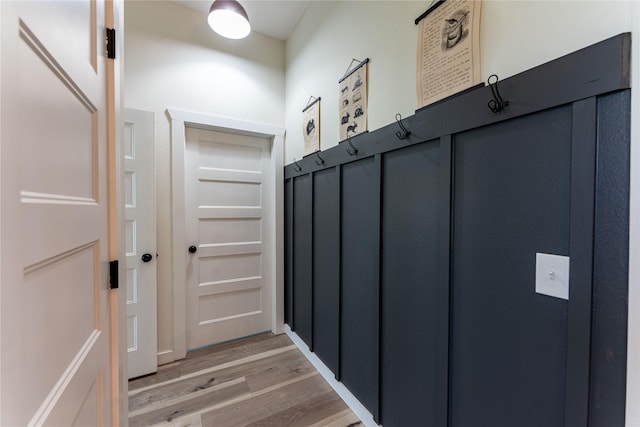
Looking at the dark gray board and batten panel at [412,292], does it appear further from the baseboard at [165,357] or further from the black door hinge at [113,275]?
the baseboard at [165,357]

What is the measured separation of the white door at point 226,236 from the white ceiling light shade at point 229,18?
0.82 metres

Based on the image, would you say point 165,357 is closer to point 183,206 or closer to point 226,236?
point 226,236

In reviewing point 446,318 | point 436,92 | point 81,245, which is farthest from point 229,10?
point 446,318

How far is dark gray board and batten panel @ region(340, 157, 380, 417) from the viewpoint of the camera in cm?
144

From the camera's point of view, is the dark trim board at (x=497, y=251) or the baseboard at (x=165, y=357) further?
the baseboard at (x=165, y=357)

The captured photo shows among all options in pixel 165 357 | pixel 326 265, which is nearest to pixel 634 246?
pixel 326 265

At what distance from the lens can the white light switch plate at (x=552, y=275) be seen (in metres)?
0.74

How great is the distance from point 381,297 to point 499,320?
0.59 m

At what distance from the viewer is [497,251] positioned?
904 mm

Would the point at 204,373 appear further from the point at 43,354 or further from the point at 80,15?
the point at 80,15

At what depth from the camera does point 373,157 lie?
1.45m

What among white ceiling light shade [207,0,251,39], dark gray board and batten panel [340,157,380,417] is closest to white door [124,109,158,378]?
white ceiling light shade [207,0,251,39]

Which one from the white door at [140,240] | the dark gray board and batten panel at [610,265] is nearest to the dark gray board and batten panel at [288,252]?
the white door at [140,240]

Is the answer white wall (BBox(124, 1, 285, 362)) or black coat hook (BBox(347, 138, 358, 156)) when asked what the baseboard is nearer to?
white wall (BBox(124, 1, 285, 362))
